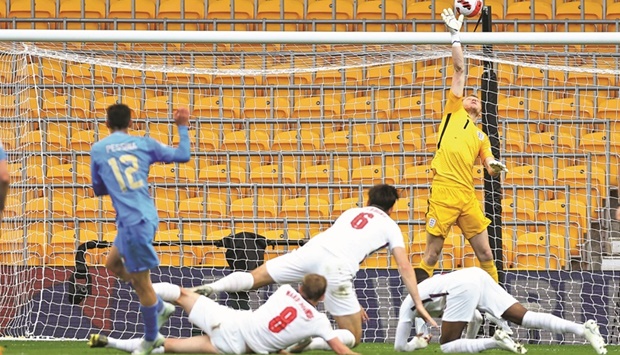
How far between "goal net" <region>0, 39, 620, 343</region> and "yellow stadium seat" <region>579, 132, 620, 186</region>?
2 cm

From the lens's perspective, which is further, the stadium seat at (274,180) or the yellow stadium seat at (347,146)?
the yellow stadium seat at (347,146)

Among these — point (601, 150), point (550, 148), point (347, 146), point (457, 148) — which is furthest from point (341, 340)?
point (601, 150)

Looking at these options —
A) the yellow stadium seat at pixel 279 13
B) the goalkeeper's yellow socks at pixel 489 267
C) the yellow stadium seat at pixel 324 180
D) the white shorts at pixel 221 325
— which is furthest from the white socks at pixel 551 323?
the yellow stadium seat at pixel 279 13

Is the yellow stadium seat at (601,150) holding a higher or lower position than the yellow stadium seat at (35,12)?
lower

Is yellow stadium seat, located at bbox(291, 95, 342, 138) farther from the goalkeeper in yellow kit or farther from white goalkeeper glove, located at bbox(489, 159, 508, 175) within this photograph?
white goalkeeper glove, located at bbox(489, 159, 508, 175)

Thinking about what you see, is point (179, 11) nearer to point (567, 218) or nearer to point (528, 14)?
point (528, 14)

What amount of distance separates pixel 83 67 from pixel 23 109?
5.34 feet

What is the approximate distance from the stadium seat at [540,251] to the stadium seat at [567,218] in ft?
0.44

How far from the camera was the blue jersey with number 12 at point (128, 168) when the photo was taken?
8.07 metres

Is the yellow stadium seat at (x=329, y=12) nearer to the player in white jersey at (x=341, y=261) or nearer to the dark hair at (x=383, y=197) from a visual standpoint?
the dark hair at (x=383, y=197)

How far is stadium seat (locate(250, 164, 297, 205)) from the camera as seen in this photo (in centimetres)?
1299

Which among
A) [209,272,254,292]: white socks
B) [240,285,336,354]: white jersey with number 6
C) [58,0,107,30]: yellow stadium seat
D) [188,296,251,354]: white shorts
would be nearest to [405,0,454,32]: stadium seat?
[58,0,107,30]: yellow stadium seat

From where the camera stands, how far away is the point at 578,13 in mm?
15445

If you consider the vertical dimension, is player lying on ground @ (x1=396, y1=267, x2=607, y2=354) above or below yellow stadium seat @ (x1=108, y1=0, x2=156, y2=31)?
below
